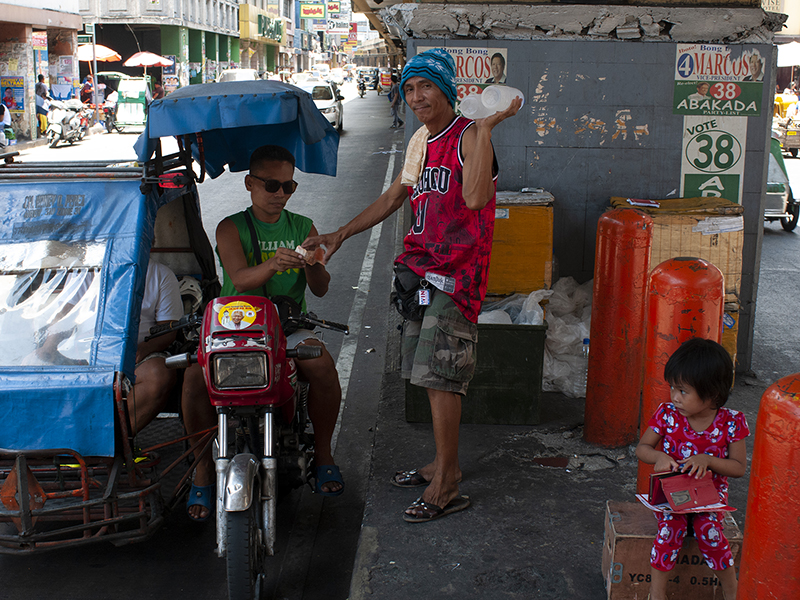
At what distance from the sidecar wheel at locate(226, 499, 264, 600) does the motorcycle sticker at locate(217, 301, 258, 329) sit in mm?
686

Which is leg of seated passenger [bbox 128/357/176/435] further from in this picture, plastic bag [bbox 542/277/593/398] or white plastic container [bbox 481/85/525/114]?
plastic bag [bbox 542/277/593/398]

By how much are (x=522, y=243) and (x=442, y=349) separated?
78.6 inches

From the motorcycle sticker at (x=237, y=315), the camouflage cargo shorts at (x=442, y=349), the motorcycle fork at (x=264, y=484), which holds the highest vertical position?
the motorcycle sticker at (x=237, y=315)

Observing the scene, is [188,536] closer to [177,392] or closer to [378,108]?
[177,392]

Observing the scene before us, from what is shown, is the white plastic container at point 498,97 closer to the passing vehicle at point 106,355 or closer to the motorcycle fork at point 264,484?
the passing vehicle at point 106,355

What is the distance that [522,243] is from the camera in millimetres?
5195

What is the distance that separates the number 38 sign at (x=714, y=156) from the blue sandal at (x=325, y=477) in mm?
3242

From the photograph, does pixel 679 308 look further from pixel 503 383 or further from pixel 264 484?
pixel 264 484

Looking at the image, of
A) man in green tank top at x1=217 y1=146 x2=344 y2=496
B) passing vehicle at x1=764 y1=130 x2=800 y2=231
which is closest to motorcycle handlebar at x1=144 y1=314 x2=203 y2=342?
man in green tank top at x1=217 y1=146 x2=344 y2=496

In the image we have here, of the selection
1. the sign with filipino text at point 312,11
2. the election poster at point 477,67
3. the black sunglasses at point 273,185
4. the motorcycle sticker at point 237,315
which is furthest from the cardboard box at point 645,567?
the sign with filipino text at point 312,11

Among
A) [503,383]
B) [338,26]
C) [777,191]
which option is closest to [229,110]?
[503,383]

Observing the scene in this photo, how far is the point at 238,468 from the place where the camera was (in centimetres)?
286

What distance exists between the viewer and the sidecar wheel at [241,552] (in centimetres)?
283

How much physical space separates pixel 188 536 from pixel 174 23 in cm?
4265
